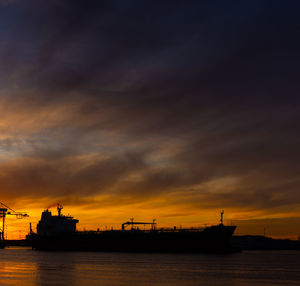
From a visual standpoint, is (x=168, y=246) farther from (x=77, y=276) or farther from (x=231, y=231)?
(x=77, y=276)

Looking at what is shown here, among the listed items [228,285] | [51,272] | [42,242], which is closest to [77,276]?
[51,272]

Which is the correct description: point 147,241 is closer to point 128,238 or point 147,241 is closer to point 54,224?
point 128,238

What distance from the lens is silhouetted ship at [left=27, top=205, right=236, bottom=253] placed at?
112500 mm

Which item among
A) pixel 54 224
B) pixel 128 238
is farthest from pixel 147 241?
pixel 54 224

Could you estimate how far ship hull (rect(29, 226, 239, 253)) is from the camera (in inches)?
4387

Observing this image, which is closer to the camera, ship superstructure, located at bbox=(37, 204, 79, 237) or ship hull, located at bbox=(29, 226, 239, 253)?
ship hull, located at bbox=(29, 226, 239, 253)

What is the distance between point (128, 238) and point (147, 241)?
22.7 feet

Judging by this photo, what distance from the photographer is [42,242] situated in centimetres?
15088

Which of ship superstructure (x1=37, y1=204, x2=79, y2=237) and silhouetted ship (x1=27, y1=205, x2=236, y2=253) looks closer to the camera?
silhouetted ship (x1=27, y1=205, x2=236, y2=253)

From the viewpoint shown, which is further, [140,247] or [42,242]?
[42,242]

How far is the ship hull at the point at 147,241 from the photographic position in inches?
4387

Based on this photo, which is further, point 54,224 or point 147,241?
point 54,224

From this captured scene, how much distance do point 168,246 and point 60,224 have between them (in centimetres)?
4876

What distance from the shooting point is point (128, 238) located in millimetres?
128250
